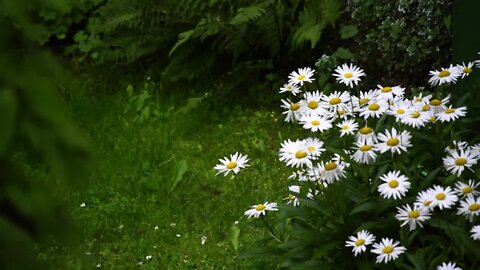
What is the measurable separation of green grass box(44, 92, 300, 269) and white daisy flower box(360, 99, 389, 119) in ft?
2.83

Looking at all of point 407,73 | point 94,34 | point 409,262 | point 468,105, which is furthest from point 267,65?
point 409,262

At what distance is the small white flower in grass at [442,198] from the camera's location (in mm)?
3246

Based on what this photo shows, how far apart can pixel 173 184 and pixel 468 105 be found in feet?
6.79

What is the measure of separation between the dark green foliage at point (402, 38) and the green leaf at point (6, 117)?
13.8ft

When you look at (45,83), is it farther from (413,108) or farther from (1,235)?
(413,108)

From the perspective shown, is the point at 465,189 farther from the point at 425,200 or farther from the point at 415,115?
the point at 415,115

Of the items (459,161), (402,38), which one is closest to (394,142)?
(459,161)

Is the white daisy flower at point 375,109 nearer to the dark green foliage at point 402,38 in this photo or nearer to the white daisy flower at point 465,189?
the white daisy flower at point 465,189

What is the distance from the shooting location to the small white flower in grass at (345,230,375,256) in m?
3.33

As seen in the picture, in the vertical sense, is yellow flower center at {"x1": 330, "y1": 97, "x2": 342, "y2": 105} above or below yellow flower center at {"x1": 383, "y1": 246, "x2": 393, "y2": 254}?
above

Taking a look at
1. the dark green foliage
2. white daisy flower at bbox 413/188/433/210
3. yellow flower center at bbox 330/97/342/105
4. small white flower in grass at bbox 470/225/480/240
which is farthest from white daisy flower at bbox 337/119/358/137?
the dark green foliage

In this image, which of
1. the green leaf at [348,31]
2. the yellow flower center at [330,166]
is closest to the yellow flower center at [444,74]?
the yellow flower center at [330,166]

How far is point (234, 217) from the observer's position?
504cm

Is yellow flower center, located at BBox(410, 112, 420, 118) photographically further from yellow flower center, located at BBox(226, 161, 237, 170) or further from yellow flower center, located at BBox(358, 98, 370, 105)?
yellow flower center, located at BBox(226, 161, 237, 170)
